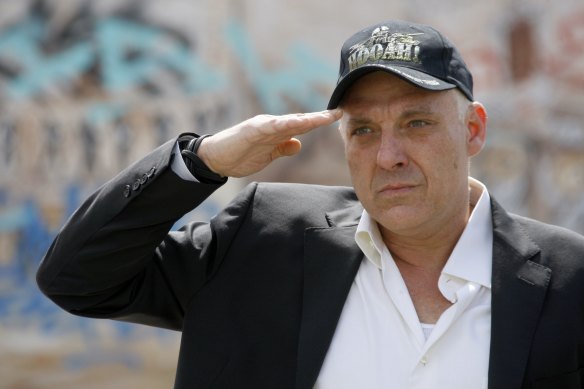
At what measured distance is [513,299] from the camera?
249cm

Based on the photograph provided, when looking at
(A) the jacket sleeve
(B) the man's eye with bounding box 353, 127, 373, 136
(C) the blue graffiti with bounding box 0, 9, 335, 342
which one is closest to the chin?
(B) the man's eye with bounding box 353, 127, 373, 136

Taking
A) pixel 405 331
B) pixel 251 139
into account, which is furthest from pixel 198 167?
pixel 405 331

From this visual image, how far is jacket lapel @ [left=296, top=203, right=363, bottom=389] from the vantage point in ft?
8.07

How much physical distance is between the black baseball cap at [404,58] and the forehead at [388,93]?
0.04m

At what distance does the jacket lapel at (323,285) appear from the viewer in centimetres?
246

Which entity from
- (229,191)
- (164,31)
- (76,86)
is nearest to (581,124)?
(229,191)

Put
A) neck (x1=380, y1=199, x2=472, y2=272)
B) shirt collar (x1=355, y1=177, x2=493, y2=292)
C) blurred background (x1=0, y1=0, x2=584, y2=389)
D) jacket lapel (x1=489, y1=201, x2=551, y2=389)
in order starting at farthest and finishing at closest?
1. blurred background (x1=0, y1=0, x2=584, y2=389)
2. neck (x1=380, y1=199, x2=472, y2=272)
3. shirt collar (x1=355, y1=177, x2=493, y2=292)
4. jacket lapel (x1=489, y1=201, x2=551, y2=389)

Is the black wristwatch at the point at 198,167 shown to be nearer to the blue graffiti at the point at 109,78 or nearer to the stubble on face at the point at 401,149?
the stubble on face at the point at 401,149

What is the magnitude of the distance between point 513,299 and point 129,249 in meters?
1.05

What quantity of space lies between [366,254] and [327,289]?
164mm

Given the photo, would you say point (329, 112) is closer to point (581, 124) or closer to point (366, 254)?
point (366, 254)

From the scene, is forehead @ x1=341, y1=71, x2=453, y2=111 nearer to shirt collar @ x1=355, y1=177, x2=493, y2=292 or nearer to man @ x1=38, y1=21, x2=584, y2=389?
man @ x1=38, y1=21, x2=584, y2=389

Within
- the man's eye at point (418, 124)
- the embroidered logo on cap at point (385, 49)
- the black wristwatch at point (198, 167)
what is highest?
the embroidered logo on cap at point (385, 49)

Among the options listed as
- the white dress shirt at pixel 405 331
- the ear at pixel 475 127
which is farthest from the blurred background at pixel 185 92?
the white dress shirt at pixel 405 331
